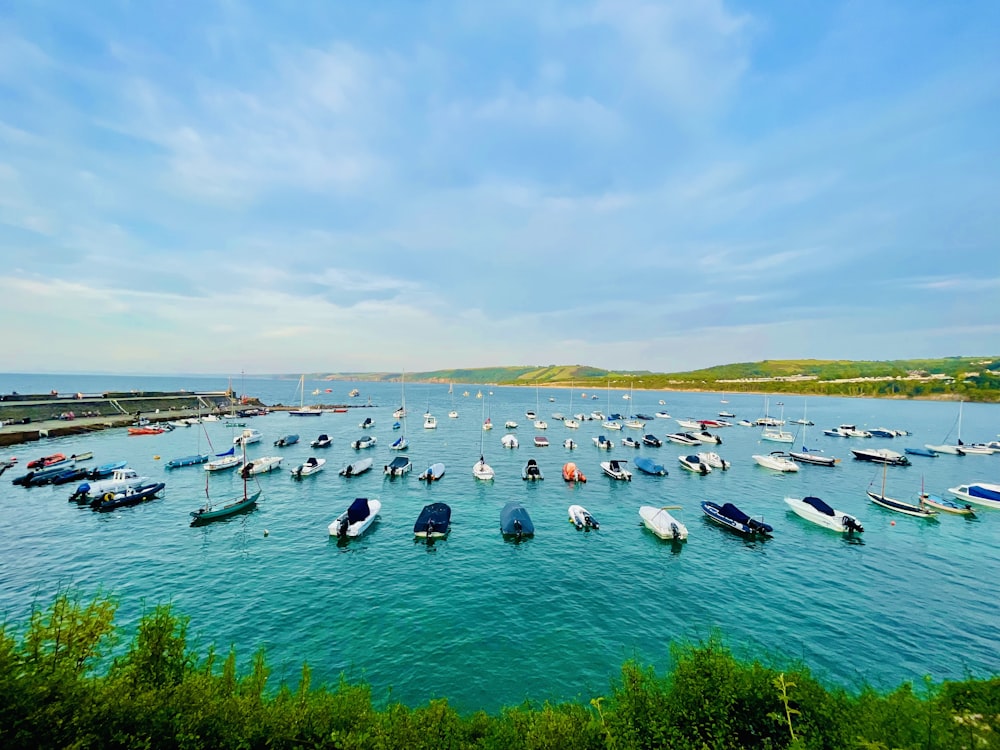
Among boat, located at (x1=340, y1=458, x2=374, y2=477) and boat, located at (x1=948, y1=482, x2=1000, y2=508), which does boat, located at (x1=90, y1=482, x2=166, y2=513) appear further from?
boat, located at (x1=948, y1=482, x2=1000, y2=508)

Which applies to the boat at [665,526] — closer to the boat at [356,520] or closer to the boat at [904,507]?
the boat at [356,520]

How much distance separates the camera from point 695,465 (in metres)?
71.4

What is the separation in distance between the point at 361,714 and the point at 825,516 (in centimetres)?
5305

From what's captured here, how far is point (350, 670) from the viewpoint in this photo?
72.8 ft

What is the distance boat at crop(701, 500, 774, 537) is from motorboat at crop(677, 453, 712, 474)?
2502cm

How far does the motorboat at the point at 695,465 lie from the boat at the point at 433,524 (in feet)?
164

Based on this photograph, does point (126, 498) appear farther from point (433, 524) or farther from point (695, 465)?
point (695, 465)

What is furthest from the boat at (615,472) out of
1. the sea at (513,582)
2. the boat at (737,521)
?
the boat at (737,521)

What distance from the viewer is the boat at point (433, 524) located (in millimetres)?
39875

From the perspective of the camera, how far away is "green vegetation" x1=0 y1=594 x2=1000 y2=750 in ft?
36.3

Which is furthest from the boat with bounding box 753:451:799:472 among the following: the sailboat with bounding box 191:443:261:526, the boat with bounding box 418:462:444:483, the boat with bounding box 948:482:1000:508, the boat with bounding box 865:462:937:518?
the sailboat with bounding box 191:443:261:526

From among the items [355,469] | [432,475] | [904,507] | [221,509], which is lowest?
[904,507]

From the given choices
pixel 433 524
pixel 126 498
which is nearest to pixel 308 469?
pixel 126 498

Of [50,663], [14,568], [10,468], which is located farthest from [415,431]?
[50,663]
